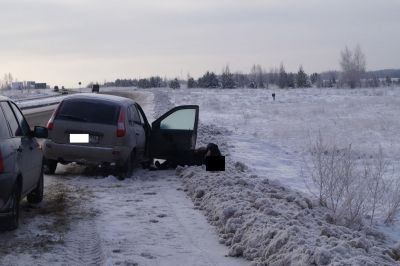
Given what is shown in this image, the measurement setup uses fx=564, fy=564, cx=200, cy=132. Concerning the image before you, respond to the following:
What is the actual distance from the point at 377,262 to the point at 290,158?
12.5 metres

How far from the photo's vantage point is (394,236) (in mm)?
8797

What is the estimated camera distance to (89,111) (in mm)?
11461

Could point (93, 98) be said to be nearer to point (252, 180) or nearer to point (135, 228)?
point (252, 180)

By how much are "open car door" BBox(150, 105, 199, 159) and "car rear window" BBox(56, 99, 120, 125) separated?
1.24 meters

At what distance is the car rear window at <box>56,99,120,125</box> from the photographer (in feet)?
37.2

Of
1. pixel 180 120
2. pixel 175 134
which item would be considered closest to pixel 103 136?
pixel 175 134

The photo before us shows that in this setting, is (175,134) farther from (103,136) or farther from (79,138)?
(79,138)

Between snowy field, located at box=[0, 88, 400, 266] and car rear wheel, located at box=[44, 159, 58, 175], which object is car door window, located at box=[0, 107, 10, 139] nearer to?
snowy field, located at box=[0, 88, 400, 266]

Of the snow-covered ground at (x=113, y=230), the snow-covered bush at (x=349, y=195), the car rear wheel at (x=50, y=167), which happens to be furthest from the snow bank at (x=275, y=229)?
the car rear wheel at (x=50, y=167)

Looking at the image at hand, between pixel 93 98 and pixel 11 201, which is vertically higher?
pixel 93 98

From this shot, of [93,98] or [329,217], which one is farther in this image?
[93,98]

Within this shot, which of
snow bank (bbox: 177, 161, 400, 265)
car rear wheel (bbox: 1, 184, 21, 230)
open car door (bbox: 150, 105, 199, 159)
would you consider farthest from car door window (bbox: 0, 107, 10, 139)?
open car door (bbox: 150, 105, 199, 159)

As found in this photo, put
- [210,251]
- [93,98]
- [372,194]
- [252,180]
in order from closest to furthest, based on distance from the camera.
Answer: [210,251] < [372,194] < [252,180] < [93,98]

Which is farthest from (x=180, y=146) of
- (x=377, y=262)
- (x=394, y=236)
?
(x=377, y=262)
